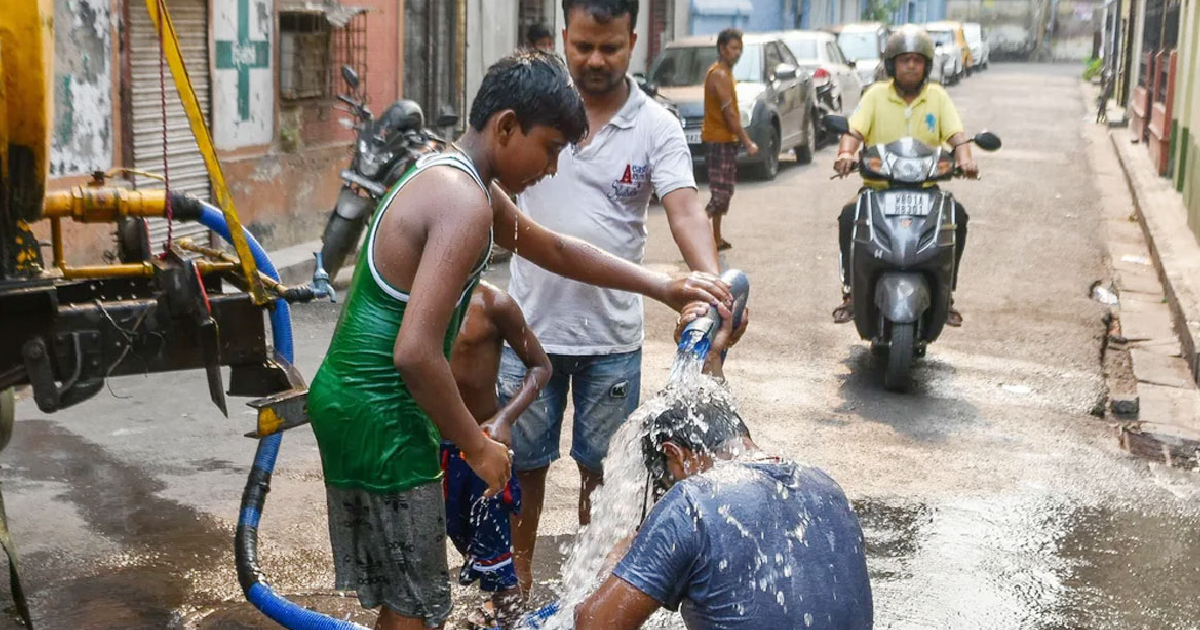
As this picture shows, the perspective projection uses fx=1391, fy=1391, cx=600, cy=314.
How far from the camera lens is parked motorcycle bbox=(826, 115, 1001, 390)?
23.9 feet

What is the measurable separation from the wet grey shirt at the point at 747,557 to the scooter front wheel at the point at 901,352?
180 inches

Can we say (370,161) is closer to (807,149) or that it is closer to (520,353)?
(520,353)

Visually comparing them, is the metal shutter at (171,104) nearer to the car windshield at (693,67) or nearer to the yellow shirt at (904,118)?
the yellow shirt at (904,118)

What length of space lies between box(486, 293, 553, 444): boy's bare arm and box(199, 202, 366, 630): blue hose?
0.68m

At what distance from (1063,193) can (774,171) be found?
11.2 ft

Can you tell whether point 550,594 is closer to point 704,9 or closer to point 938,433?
point 938,433

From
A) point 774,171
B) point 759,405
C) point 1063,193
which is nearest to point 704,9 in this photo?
point 774,171

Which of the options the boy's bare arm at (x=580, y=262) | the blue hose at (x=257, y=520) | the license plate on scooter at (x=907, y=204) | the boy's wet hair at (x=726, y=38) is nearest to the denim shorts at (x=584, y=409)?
the boy's bare arm at (x=580, y=262)

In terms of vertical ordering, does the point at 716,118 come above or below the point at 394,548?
above

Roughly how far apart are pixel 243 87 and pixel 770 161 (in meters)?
7.99

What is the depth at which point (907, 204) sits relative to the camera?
7.47 m

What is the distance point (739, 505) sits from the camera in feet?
8.75

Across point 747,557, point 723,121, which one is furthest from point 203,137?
point 723,121

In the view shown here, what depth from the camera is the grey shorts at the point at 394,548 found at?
3.08 metres
